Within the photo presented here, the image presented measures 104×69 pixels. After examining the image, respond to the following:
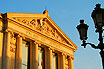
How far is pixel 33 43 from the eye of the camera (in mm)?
23844

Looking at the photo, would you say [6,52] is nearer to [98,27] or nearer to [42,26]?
[42,26]

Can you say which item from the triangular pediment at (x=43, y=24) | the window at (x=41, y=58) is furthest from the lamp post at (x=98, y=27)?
the window at (x=41, y=58)

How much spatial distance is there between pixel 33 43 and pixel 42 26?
2.58m

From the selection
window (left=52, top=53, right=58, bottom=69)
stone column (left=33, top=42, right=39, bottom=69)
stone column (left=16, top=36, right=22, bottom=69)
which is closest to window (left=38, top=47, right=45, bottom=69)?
stone column (left=33, top=42, right=39, bottom=69)

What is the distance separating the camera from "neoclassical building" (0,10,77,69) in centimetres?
2106

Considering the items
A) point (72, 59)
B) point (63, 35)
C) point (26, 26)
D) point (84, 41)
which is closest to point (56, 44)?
point (63, 35)

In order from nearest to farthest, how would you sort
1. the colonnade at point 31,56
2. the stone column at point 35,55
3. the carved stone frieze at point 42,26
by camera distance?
the colonnade at point 31,56, the stone column at point 35,55, the carved stone frieze at point 42,26

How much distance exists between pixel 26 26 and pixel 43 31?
9.62ft

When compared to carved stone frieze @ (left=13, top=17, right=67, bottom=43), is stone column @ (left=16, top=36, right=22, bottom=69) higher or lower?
lower

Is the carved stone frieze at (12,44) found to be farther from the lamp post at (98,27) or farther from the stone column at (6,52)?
the lamp post at (98,27)

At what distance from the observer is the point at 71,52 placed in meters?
29.6

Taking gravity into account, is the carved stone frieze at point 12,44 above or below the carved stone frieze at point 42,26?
below

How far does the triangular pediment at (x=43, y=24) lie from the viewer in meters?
22.7

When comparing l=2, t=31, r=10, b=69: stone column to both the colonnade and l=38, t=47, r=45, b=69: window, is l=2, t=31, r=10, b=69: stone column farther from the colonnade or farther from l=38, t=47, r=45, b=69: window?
l=38, t=47, r=45, b=69: window
